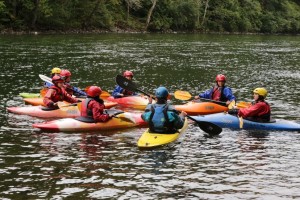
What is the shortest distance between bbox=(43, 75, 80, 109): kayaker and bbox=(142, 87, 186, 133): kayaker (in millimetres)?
4316

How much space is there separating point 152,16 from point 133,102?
182 feet

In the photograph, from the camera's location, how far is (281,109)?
17500 mm

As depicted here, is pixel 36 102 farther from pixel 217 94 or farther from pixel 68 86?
pixel 217 94

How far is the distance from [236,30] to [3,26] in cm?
4212

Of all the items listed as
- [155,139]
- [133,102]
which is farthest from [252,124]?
[133,102]

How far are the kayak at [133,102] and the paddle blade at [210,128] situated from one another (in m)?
4.14

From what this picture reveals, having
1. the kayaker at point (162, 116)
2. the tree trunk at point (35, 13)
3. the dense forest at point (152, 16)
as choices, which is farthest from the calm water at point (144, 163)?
the dense forest at point (152, 16)

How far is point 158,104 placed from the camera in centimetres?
1201

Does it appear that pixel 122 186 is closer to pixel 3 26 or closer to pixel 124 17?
pixel 3 26

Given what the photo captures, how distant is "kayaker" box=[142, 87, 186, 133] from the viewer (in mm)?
11883

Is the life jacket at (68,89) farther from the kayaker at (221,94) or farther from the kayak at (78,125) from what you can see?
the kayaker at (221,94)

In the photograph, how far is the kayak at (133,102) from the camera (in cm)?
Result: 1712

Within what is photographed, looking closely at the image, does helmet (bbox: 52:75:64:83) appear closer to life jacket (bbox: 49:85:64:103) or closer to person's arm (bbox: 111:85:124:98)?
life jacket (bbox: 49:85:64:103)

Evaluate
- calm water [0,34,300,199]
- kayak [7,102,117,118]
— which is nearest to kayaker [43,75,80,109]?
kayak [7,102,117,118]
